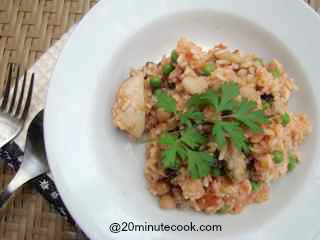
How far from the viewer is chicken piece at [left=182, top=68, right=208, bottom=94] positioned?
2.41 m

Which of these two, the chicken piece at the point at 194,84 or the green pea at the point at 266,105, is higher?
the green pea at the point at 266,105

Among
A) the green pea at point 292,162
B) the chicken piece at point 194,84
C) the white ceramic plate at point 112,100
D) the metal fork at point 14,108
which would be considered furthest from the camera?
the metal fork at point 14,108

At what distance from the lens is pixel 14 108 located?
271 centimetres

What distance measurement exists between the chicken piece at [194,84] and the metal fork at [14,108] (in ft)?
3.48

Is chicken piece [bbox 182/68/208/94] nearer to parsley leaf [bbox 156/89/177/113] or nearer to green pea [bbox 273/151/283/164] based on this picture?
parsley leaf [bbox 156/89/177/113]

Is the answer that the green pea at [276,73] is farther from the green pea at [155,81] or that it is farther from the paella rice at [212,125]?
the green pea at [155,81]

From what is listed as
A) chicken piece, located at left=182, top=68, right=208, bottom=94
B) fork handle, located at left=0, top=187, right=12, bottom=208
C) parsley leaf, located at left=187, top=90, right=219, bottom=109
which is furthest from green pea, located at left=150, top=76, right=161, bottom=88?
fork handle, located at left=0, top=187, right=12, bottom=208

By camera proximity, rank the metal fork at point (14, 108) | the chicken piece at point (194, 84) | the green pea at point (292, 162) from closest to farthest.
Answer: the chicken piece at point (194, 84), the green pea at point (292, 162), the metal fork at point (14, 108)

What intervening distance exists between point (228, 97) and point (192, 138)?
0.30 m

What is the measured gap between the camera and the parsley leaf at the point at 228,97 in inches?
88.3

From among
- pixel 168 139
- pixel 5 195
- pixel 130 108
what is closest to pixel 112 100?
pixel 130 108

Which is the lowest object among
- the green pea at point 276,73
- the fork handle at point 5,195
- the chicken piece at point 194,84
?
the fork handle at point 5,195

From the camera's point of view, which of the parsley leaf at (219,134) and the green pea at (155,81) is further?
the green pea at (155,81)

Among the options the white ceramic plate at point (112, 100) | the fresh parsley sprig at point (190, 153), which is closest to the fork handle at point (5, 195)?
the white ceramic plate at point (112, 100)
